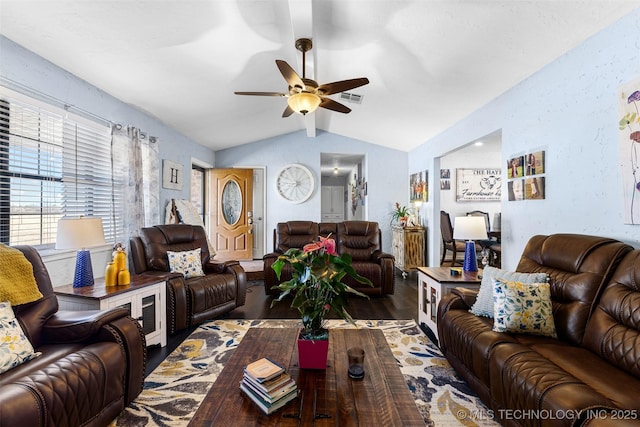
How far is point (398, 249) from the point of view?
569 cm

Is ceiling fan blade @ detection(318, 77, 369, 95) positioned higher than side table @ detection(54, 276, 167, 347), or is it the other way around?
ceiling fan blade @ detection(318, 77, 369, 95)

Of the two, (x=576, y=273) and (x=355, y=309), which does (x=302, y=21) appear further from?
(x=355, y=309)

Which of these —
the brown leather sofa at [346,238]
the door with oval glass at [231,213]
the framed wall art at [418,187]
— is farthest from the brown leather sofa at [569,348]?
the door with oval glass at [231,213]

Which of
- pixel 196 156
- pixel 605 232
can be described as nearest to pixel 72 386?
pixel 605 232

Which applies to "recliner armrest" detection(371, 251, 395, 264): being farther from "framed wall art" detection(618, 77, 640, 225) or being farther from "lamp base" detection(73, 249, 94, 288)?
"lamp base" detection(73, 249, 94, 288)

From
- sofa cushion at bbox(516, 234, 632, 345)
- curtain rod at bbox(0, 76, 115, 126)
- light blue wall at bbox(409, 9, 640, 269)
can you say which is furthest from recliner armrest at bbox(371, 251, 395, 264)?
curtain rod at bbox(0, 76, 115, 126)

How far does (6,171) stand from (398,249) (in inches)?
208

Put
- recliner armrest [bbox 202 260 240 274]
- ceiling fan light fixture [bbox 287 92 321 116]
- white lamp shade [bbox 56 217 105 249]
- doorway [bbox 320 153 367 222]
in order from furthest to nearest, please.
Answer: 1. doorway [bbox 320 153 367 222]
2. recliner armrest [bbox 202 260 240 274]
3. ceiling fan light fixture [bbox 287 92 321 116]
4. white lamp shade [bbox 56 217 105 249]

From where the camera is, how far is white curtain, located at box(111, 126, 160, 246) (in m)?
3.44

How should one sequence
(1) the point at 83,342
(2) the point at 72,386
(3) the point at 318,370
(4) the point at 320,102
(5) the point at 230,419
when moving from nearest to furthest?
(5) the point at 230,419
(2) the point at 72,386
(3) the point at 318,370
(1) the point at 83,342
(4) the point at 320,102

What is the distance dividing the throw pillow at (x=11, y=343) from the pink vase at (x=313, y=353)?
4.67 feet

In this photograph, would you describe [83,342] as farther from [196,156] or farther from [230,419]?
[196,156]

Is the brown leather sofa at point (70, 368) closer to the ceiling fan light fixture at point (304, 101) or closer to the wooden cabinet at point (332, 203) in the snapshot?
the ceiling fan light fixture at point (304, 101)

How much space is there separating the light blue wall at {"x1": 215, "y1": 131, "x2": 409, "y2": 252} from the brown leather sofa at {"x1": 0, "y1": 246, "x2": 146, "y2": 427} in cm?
458
